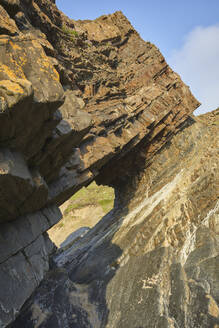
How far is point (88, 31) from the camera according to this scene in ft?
89.4

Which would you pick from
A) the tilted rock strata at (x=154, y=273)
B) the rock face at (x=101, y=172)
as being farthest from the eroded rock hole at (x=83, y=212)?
the tilted rock strata at (x=154, y=273)

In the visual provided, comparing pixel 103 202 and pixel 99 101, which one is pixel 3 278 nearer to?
pixel 99 101

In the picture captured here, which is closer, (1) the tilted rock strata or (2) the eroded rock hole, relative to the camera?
(1) the tilted rock strata

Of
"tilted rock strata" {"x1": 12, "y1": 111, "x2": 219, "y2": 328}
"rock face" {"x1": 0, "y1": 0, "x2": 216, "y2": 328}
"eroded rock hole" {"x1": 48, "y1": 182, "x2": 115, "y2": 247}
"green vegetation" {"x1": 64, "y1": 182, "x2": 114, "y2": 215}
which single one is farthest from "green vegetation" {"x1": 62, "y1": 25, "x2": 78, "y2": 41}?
"green vegetation" {"x1": 64, "y1": 182, "x2": 114, "y2": 215}

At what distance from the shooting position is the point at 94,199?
56656 millimetres

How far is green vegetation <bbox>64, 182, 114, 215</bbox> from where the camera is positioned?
54.1 metres

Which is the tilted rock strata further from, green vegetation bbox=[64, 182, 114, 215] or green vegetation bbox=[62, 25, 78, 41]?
green vegetation bbox=[64, 182, 114, 215]

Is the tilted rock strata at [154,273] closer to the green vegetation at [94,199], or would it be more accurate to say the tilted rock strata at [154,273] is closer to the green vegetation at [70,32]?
the green vegetation at [70,32]

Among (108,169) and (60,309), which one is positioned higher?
(108,169)

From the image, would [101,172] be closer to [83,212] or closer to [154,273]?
[154,273]

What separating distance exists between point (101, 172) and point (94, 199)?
93.7 feet

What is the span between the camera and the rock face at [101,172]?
9.20 meters

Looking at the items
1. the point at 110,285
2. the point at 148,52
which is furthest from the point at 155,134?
the point at 110,285

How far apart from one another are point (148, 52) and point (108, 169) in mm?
16918
